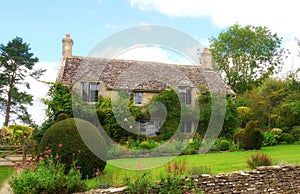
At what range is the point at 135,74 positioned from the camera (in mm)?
25938

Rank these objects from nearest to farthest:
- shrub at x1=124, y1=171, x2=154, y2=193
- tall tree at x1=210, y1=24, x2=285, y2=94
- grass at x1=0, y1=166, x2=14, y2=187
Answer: shrub at x1=124, y1=171, x2=154, y2=193 < grass at x1=0, y1=166, x2=14, y2=187 < tall tree at x1=210, y1=24, x2=285, y2=94

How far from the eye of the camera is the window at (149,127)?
23.9 metres

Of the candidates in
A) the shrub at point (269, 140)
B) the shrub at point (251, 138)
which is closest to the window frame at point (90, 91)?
the shrub at point (251, 138)

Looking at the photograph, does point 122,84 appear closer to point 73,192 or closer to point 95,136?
point 95,136

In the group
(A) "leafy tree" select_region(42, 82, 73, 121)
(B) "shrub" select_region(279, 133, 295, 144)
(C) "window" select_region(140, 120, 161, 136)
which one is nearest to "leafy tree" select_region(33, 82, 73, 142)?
(A) "leafy tree" select_region(42, 82, 73, 121)

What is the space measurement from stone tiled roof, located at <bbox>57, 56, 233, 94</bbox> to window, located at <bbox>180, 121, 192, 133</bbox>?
305cm

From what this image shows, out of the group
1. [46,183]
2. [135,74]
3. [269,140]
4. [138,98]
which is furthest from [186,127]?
[46,183]

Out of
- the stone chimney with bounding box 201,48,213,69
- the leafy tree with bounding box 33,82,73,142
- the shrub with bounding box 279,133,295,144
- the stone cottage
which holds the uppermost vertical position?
the stone chimney with bounding box 201,48,213,69

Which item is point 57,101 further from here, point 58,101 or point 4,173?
point 4,173

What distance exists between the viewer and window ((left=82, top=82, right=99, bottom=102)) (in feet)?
78.5

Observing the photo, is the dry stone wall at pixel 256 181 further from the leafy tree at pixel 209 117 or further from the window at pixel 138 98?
the window at pixel 138 98

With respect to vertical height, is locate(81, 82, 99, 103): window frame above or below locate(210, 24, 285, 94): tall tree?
below

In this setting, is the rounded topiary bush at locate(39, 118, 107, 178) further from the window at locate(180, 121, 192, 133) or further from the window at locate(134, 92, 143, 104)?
the window at locate(180, 121, 192, 133)

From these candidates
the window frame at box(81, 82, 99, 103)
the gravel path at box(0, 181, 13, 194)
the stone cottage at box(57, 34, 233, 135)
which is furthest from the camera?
the stone cottage at box(57, 34, 233, 135)
